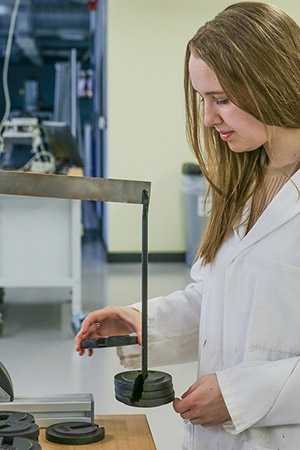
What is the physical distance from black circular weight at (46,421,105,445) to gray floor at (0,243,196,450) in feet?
2.54

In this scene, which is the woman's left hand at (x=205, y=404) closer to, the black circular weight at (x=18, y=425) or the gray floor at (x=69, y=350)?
the black circular weight at (x=18, y=425)

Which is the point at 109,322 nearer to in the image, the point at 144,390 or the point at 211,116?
the point at 144,390

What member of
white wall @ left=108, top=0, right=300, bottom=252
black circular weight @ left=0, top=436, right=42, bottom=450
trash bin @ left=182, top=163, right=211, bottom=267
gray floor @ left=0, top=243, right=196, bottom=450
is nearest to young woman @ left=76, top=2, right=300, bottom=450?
black circular weight @ left=0, top=436, right=42, bottom=450

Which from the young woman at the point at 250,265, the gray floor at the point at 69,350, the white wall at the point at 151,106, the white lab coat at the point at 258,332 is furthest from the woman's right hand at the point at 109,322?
the white wall at the point at 151,106

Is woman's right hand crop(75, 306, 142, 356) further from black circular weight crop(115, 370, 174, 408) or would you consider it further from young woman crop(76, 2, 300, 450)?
black circular weight crop(115, 370, 174, 408)

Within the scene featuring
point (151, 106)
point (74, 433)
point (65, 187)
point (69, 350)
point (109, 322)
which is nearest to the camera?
point (65, 187)

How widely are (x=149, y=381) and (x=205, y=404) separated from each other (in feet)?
0.36

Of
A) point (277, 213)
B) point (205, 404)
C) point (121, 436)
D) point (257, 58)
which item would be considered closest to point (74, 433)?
point (121, 436)

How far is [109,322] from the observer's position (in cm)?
109

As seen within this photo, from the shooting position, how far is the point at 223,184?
115 cm

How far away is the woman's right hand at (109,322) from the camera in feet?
3.52

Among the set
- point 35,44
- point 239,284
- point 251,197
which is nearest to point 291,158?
point 251,197

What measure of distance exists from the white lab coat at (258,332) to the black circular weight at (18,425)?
26cm

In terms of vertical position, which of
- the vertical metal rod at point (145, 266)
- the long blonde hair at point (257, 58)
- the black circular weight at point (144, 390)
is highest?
the long blonde hair at point (257, 58)
